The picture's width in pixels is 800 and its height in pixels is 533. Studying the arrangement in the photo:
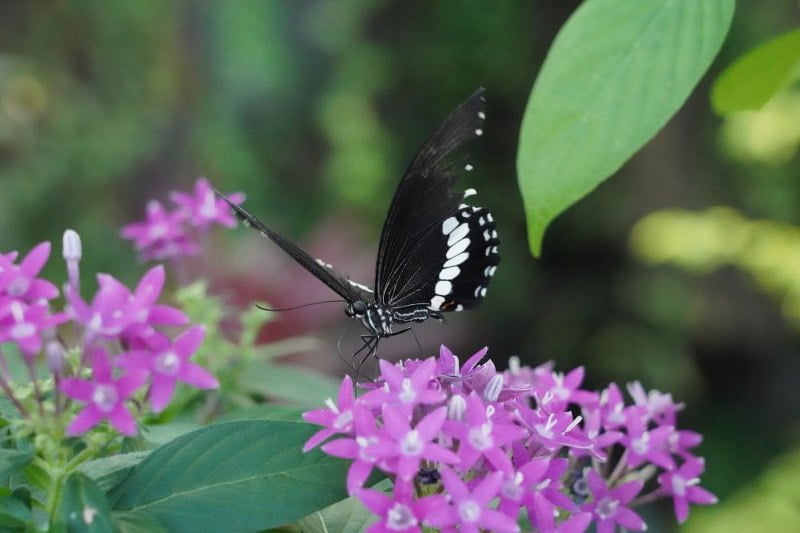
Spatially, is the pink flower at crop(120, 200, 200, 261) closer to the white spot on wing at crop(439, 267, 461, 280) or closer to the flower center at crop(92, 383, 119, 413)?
the white spot on wing at crop(439, 267, 461, 280)

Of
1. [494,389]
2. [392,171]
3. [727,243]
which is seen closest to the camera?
[494,389]

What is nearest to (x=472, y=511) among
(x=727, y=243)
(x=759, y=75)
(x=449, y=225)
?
(x=759, y=75)

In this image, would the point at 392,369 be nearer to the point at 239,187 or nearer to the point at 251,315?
the point at 251,315

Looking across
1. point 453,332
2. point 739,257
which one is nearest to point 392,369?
point 739,257

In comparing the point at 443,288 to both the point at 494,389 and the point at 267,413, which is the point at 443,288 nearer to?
the point at 267,413

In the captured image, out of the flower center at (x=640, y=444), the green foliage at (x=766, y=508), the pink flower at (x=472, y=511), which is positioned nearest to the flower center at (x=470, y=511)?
the pink flower at (x=472, y=511)
